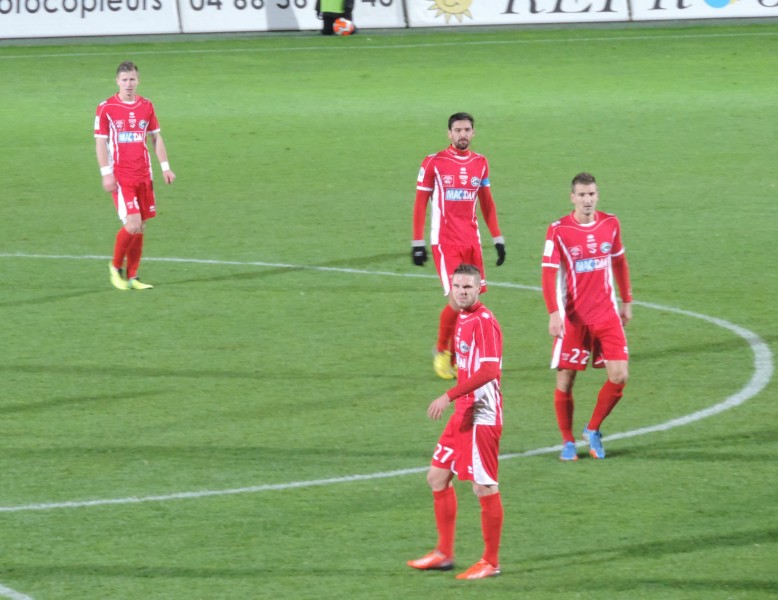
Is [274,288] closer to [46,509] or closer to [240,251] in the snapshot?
[240,251]

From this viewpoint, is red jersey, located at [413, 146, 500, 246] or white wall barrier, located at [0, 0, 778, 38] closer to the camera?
red jersey, located at [413, 146, 500, 246]

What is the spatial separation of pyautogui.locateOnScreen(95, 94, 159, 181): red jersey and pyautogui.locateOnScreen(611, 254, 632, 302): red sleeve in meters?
6.55

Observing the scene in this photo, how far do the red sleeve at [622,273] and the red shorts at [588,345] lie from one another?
0.97ft

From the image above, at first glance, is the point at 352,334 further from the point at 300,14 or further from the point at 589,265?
the point at 300,14

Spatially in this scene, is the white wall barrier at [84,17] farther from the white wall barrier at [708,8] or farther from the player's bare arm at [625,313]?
the player's bare arm at [625,313]

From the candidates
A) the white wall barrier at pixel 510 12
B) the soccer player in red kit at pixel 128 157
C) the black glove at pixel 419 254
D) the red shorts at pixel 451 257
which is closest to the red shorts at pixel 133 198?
the soccer player in red kit at pixel 128 157

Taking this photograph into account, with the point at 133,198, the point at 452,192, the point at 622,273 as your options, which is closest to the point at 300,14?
the point at 133,198

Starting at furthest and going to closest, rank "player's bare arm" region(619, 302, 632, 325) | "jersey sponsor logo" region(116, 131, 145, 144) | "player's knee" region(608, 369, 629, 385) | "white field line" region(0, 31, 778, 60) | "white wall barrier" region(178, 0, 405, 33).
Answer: "white wall barrier" region(178, 0, 405, 33)
"white field line" region(0, 31, 778, 60)
"jersey sponsor logo" region(116, 131, 145, 144)
"player's bare arm" region(619, 302, 632, 325)
"player's knee" region(608, 369, 629, 385)

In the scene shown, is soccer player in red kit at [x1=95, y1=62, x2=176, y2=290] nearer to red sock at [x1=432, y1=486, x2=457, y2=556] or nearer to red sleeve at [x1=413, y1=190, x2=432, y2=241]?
red sleeve at [x1=413, y1=190, x2=432, y2=241]

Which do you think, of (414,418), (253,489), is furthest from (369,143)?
(253,489)

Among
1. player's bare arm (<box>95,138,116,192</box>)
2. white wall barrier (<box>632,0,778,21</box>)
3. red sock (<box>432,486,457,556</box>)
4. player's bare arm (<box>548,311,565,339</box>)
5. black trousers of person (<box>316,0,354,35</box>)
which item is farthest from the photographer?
white wall barrier (<box>632,0,778,21</box>)

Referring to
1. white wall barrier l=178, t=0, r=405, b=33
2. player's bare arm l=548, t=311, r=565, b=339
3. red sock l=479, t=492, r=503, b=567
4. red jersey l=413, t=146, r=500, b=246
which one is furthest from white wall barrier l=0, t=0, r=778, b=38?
red sock l=479, t=492, r=503, b=567

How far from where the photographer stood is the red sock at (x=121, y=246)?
15391 millimetres

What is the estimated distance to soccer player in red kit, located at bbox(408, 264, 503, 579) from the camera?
26.6 ft
